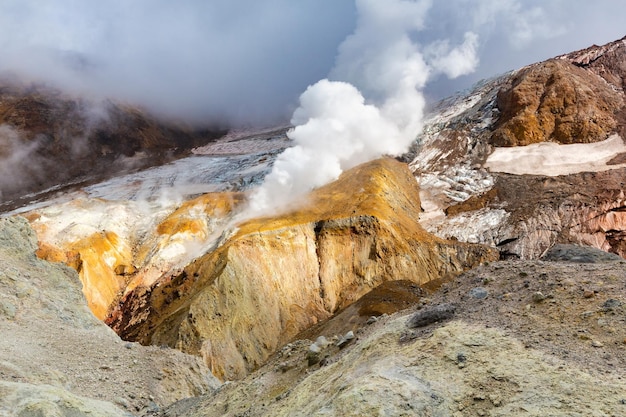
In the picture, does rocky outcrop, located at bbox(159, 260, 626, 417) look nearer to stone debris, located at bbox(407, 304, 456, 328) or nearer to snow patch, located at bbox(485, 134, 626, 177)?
stone debris, located at bbox(407, 304, 456, 328)

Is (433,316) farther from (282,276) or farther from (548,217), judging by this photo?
(548,217)

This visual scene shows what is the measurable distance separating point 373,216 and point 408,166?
28.9 metres

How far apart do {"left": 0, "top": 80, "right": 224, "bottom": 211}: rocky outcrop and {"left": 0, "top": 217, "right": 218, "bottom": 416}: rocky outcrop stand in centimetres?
6040

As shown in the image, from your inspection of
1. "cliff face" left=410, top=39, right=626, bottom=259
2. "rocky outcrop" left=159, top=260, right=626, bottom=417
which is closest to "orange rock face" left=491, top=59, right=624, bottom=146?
"cliff face" left=410, top=39, right=626, bottom=259

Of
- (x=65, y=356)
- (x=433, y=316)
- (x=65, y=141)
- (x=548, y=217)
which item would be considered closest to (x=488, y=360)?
(x=433, y=316)

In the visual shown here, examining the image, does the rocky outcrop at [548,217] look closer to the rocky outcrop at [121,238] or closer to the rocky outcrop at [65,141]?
the rocky outcrop at [121,238]

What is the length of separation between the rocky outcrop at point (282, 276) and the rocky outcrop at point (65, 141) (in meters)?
48.3

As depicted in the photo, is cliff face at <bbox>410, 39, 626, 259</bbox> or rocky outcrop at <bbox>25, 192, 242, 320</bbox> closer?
rocky outcrop at <bbox>25, 192, 242, 320</bbox>

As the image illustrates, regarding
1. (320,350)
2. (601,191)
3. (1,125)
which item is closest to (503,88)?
(601,191)

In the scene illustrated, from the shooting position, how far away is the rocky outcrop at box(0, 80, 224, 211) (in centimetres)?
7650

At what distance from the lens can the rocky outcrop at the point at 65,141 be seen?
76.5 metres

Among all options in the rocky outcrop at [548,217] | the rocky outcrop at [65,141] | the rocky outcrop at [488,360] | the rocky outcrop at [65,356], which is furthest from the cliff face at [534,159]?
the rocky outcrop at [65,141]

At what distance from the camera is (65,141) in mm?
85000

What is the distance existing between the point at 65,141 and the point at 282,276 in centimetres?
6864
